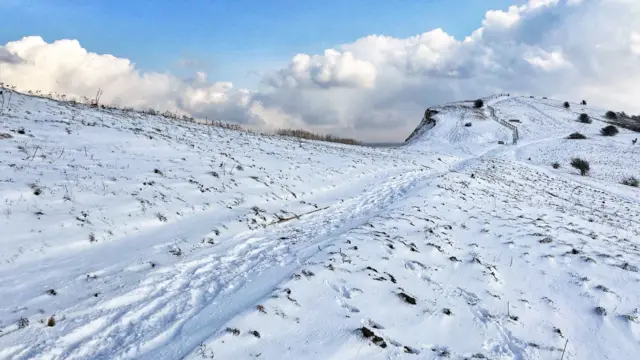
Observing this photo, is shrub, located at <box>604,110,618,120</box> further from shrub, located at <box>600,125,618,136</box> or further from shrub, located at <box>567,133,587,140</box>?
shrub, located at <box>567,133,587,140</box>

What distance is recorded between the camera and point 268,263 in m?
7.29

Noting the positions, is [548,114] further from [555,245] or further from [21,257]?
[21,257]

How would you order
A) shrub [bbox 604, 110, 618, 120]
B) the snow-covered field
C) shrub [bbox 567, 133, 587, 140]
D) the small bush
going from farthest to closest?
shrub [bbox 604, 110, 618, 120] → shrub [bbox 567, 133, 587, 140] → the small bush → the snow-covered field

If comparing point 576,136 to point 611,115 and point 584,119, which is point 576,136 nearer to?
point 584,119

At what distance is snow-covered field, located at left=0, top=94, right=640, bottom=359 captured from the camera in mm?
4953

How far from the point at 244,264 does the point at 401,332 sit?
11.3 ft

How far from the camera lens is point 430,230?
982 cm

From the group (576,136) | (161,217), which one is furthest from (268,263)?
(576,136)

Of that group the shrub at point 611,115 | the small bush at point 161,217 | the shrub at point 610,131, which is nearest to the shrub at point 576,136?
the shrub at point 610,131

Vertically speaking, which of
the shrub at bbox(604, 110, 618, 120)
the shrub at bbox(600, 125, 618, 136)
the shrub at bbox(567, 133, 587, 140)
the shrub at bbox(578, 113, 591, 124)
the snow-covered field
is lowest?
the snow-covered field

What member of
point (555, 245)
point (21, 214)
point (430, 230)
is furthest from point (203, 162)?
point (555, 245)

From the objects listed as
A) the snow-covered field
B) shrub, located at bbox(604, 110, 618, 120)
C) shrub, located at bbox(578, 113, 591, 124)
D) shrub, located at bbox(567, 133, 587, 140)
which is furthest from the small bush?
shrub, located at bbox(604, 110, 618, 120)

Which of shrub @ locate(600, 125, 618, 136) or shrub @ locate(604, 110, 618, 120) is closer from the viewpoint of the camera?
shrub @ locate(600, 125, 618, 136)

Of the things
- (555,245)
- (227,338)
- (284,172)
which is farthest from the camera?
(284,172)
